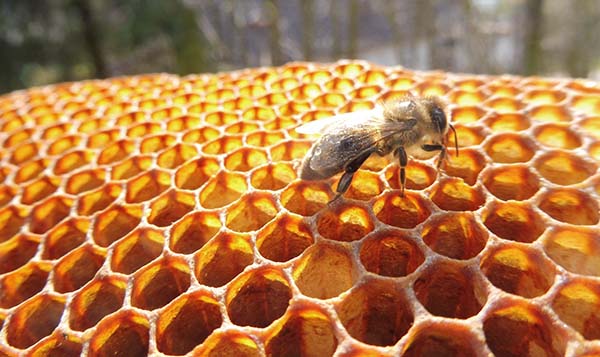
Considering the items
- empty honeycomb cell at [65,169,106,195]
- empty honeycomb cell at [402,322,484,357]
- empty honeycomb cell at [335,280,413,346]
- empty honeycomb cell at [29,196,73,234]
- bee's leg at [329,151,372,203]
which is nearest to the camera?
empty honeycomb cell at [402,322,484,357]

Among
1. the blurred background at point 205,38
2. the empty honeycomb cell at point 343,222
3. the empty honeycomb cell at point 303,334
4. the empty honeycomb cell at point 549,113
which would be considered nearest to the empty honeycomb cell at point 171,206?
the empty honeycomb cell at point 343,222

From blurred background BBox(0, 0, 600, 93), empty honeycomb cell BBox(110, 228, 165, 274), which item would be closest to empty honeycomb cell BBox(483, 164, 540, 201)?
empty honeycomb cell BBox(110, 228, 165, 274)

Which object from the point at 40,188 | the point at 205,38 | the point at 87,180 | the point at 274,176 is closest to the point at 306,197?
the point at 274,176

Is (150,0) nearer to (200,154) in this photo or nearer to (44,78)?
(44,78)

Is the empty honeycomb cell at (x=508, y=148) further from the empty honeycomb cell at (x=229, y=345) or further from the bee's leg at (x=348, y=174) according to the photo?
the empty honeycomb cell at (x=229, y=345)

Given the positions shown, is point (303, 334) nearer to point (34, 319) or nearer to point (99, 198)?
point (34, 319)

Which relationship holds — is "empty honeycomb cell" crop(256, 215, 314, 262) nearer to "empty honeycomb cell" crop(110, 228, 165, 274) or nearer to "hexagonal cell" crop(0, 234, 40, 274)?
"empty honeycomb cell" crop(110, 228, 165, 274)
